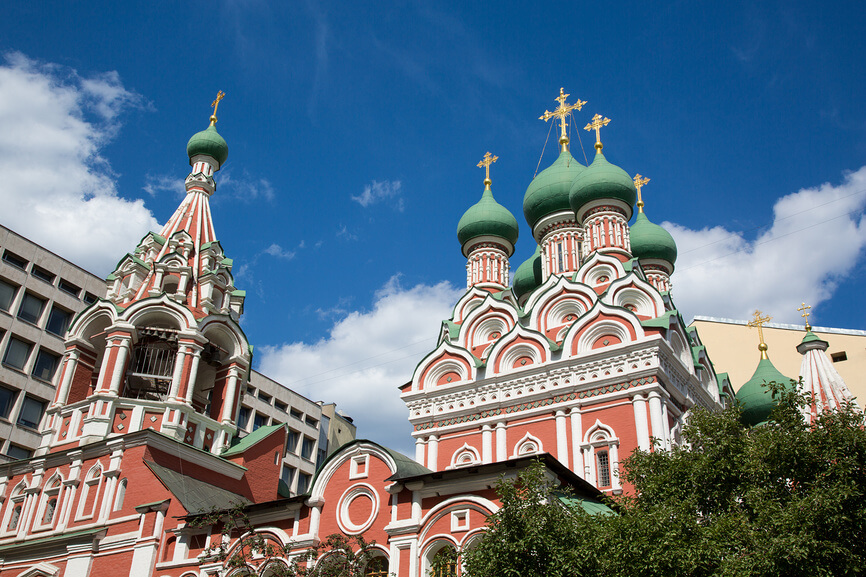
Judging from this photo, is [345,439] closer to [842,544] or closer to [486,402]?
[486,402]

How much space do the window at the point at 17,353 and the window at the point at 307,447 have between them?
12.8m

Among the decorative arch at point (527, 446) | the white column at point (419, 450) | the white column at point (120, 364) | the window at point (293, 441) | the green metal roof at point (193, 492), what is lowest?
the green metal roof at point (193, 492)

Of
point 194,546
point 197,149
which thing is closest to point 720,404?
point 194,546

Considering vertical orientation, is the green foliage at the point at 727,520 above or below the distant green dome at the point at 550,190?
below

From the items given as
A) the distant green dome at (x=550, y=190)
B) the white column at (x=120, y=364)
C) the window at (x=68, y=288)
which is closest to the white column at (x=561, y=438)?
the distant green dome at (x=550, y=190)

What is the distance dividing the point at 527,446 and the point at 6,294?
60.7ft

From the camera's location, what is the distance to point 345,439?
3775 centimetres

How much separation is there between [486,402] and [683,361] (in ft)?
15.3

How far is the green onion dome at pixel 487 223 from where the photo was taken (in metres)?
22.8

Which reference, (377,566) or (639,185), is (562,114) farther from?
(377,566)

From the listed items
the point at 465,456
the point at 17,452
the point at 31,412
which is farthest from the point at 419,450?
the point at 31,412

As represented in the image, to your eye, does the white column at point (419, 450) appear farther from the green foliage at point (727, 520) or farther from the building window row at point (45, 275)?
the building window row at point (45, 275)

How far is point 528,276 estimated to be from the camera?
948 inches

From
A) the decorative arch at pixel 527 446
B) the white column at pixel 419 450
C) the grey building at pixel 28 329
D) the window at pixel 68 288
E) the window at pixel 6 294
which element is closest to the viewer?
the decorative arch at pixel 527 446
